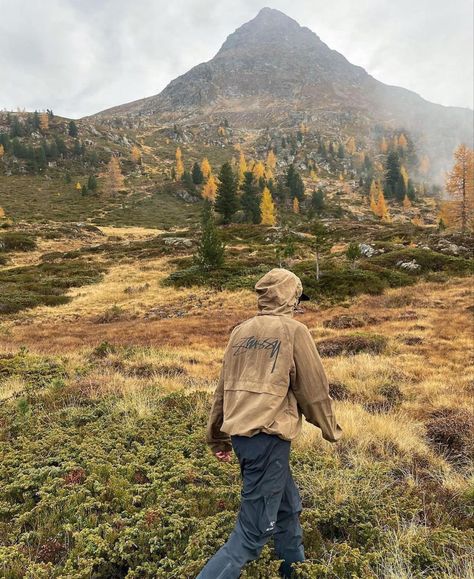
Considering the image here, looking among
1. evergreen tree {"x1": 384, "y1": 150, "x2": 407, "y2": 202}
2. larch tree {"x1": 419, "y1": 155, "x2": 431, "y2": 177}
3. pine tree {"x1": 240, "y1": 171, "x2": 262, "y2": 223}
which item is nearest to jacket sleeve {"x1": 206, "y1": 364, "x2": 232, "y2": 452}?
pine tree {"x1": 240, "y1": 171, "x2": 262, "y2": 223}

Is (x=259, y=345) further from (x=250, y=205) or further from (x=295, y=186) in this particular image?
(x=295, y=186)

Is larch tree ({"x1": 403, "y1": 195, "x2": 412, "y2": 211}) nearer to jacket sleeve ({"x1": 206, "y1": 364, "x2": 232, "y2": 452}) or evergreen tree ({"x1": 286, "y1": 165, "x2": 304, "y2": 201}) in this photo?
evergreen tree ({"x1": 286, "y1": 165, "x2": 304, "y2": 201})

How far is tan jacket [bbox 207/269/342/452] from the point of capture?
2844 millimetres

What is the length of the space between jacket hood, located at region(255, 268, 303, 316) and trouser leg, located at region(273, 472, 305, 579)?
1407 millimetres

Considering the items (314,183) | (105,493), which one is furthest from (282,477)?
(314,183)

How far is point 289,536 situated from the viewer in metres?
3.20

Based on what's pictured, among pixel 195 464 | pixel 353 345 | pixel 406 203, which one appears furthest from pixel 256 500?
pixel 406 203

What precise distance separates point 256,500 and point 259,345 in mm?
1130

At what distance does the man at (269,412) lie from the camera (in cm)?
276

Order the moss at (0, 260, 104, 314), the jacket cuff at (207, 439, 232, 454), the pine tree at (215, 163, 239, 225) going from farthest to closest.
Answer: the pine tree at (215, 163, 239, 225)
the moss at (0, 260, 104, 314)
the jacket cuff at (207, 439, 232, 454)

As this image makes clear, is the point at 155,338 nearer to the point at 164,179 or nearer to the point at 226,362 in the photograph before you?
the point at 226,362

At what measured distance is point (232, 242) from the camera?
168 feet

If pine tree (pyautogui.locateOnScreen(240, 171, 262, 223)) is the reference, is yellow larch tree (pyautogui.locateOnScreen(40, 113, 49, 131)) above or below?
above

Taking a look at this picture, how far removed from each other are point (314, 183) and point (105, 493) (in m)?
142
